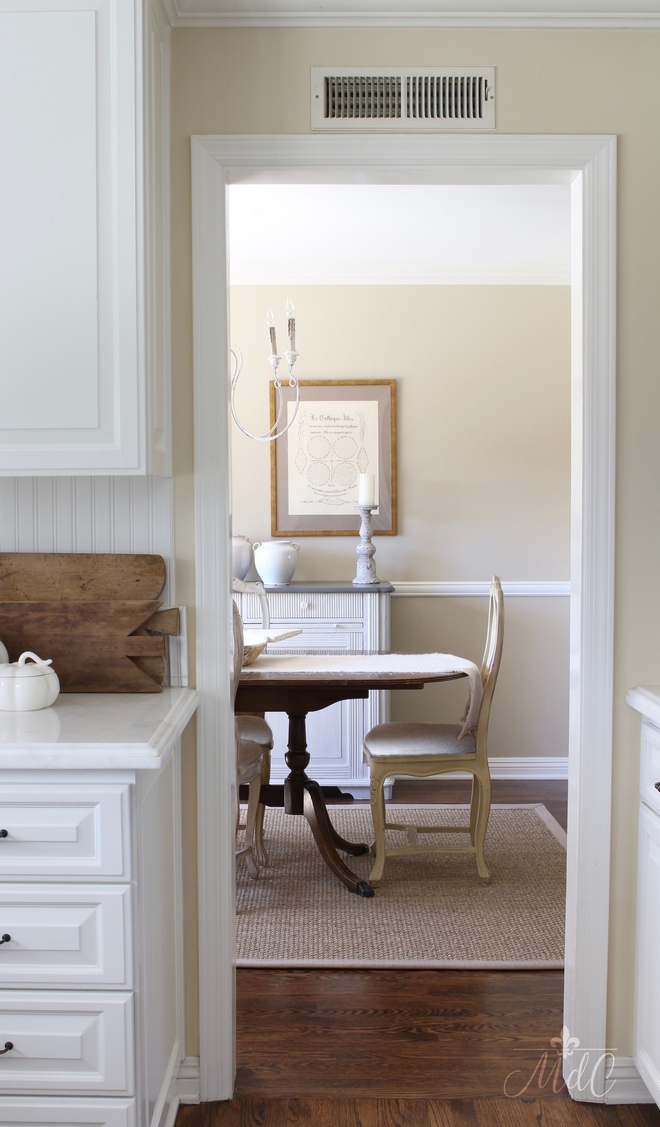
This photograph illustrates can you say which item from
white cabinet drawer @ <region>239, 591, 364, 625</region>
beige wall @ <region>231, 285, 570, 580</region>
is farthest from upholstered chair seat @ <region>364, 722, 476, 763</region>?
beige wall @ <region>231, 285, 570, 580</region>

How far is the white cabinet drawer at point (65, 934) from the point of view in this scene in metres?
1.43

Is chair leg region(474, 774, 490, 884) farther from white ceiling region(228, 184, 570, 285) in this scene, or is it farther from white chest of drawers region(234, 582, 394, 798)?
white ceiling region(228, 184, 570, 285)

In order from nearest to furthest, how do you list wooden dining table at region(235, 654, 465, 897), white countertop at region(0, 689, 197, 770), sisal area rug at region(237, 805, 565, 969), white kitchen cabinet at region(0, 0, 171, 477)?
white countertop at region(0, 689, 197, 770) < white kitchen cabinet at region(0, 0, 171, 477) < sisal area rug at region(237, 805, 565, 969) < wooden dining table at region(235, 654, 465, 897)

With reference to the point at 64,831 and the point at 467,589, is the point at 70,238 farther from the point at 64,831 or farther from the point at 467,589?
the point at 467,589

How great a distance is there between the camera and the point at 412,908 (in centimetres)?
288

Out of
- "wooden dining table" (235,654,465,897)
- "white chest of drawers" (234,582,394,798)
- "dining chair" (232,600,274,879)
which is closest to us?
"wooden dining table" (235,654,465,897)

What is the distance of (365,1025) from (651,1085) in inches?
29.5

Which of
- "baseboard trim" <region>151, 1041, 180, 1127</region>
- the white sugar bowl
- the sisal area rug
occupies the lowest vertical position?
the sisal area rug

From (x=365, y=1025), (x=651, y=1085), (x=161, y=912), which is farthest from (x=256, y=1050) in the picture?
(x=651, y=1085)

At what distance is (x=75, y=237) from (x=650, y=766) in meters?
1.68

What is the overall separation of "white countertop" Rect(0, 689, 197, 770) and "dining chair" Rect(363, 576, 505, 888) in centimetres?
134

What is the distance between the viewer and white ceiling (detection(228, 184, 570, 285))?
3.27 m

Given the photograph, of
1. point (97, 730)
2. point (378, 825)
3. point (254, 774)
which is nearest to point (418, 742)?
point (378, 825)

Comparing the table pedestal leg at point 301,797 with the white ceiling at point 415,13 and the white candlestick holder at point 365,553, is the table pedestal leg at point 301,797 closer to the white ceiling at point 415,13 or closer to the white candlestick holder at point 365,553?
the white candlestick holder at point 365,553
